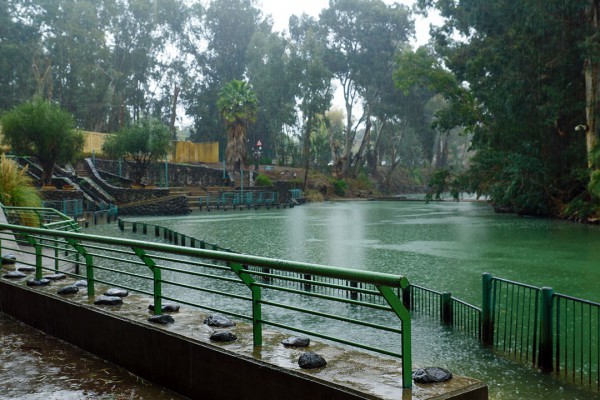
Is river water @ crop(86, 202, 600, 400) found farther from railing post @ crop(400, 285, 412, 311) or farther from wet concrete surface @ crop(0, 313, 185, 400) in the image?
wet concrete surface @ crop(0, 313, 185, 400)

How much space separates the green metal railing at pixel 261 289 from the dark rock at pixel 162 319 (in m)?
0.17

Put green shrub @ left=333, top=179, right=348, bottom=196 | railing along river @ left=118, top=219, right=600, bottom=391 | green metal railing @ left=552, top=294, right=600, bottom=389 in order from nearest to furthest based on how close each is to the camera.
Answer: green metal railing @ left=552, top=294, right=600, bottom=389 < railing along river @ left=118, top=219, right=600, bottom=391 < green shrub @ left=333, top=179, right=348, bottom=196

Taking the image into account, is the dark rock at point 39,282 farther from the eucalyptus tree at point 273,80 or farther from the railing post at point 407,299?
the eucalyptus tree at point 273,80

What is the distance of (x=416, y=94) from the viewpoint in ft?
211

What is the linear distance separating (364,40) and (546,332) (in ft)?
195

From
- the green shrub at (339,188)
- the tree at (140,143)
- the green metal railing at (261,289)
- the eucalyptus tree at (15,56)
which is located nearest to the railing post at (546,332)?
the green metal railing at (261,289)

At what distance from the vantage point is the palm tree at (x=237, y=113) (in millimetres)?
50312

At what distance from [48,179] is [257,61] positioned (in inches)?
1454

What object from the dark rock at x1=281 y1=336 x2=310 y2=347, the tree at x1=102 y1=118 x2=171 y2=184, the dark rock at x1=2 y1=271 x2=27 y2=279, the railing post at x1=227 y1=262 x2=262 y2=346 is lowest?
the dark rock at x1=2 y1=271 x2=27 y2=279

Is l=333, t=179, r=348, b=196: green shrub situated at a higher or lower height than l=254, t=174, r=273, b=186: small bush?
lower

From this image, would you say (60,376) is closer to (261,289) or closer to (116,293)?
(116,293)

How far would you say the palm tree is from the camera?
50.3 m

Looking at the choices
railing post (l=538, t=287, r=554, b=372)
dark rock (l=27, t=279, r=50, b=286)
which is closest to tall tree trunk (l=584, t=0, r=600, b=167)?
railing post (l=538, t=287, r=554, b=372)

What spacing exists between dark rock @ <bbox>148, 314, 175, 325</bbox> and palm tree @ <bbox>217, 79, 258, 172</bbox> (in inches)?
1763
